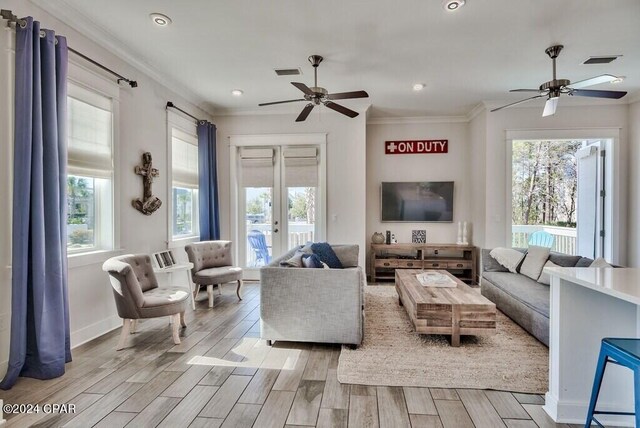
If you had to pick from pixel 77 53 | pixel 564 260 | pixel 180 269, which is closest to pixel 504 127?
pixel 564 260

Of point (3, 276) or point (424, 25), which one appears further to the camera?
point (424, 25)

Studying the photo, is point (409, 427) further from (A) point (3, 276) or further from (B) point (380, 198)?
(B) point (380, 198)

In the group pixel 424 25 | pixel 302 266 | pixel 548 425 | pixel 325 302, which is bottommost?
pixel 548 425

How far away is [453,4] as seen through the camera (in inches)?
106

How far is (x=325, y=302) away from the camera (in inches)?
117

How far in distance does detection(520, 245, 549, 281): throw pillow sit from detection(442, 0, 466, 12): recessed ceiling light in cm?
298

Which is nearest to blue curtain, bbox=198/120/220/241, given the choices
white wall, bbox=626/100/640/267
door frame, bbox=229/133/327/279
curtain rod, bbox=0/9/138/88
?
door frame, bbox=229/133/327/279

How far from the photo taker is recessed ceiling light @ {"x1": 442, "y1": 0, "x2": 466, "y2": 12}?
266 centimetres

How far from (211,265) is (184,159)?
1652 mm

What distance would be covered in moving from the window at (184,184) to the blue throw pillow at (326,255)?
206cm

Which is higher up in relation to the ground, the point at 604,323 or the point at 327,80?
the point at 327,80

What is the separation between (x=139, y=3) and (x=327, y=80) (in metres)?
2.28

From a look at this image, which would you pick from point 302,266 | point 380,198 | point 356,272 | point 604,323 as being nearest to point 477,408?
point 604,323

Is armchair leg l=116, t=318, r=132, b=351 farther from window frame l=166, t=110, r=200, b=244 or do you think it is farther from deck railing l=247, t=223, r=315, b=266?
deck railing l=247, t=223, r=315, b=266
